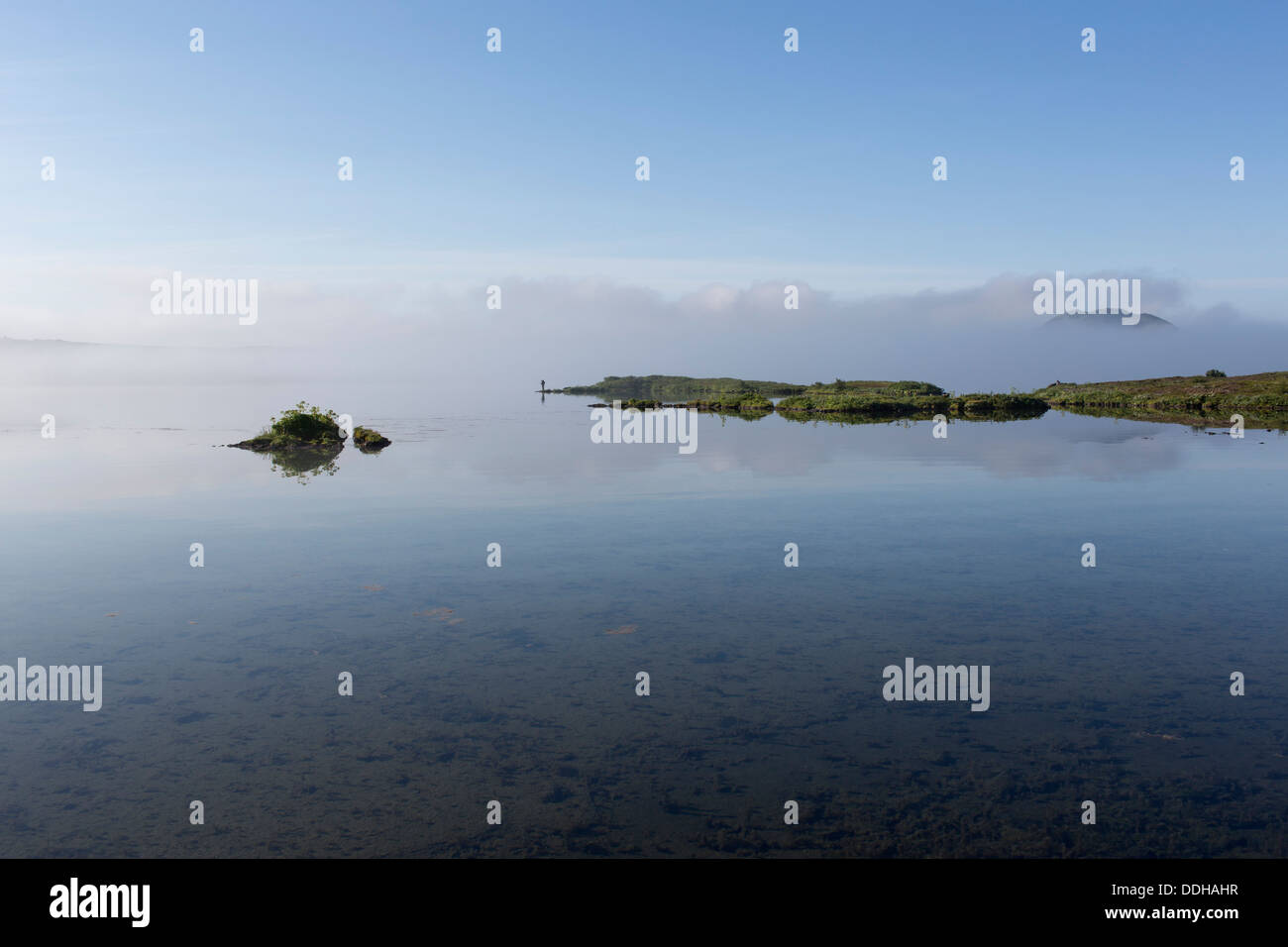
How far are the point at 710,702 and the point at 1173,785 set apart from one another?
20.8 ft

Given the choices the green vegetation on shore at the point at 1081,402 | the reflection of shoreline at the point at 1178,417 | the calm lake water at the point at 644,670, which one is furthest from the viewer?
the green vegetation on shore at the point at 1081,402

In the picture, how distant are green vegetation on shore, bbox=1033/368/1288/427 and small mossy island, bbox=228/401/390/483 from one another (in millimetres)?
72186

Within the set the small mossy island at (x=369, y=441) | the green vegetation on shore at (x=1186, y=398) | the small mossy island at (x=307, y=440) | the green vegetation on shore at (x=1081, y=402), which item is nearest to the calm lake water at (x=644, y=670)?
the small mossy island at (x=307, y=440)

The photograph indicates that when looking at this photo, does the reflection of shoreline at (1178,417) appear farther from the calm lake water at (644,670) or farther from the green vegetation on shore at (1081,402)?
the calm lake water at (644,670)

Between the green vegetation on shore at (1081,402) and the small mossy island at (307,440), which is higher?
the green vegetation on shore at (1081,402)

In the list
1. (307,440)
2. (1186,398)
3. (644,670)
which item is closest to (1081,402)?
(1186,398)

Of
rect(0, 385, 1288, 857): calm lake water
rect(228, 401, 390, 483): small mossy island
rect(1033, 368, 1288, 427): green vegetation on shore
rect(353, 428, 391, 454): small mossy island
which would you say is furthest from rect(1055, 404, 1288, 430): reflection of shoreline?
rect(228, 401, 390, 483): small mossy island

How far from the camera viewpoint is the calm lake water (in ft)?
33.8

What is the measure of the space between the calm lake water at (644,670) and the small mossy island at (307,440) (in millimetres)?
18496

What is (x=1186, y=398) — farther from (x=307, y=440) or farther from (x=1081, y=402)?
(x=307, y=440)

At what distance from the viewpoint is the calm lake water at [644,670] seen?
10312 mm

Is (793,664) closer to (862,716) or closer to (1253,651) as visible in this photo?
(862,716)

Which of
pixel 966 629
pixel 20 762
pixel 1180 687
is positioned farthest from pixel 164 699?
pixel 1180 687

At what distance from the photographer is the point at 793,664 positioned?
15.3m
